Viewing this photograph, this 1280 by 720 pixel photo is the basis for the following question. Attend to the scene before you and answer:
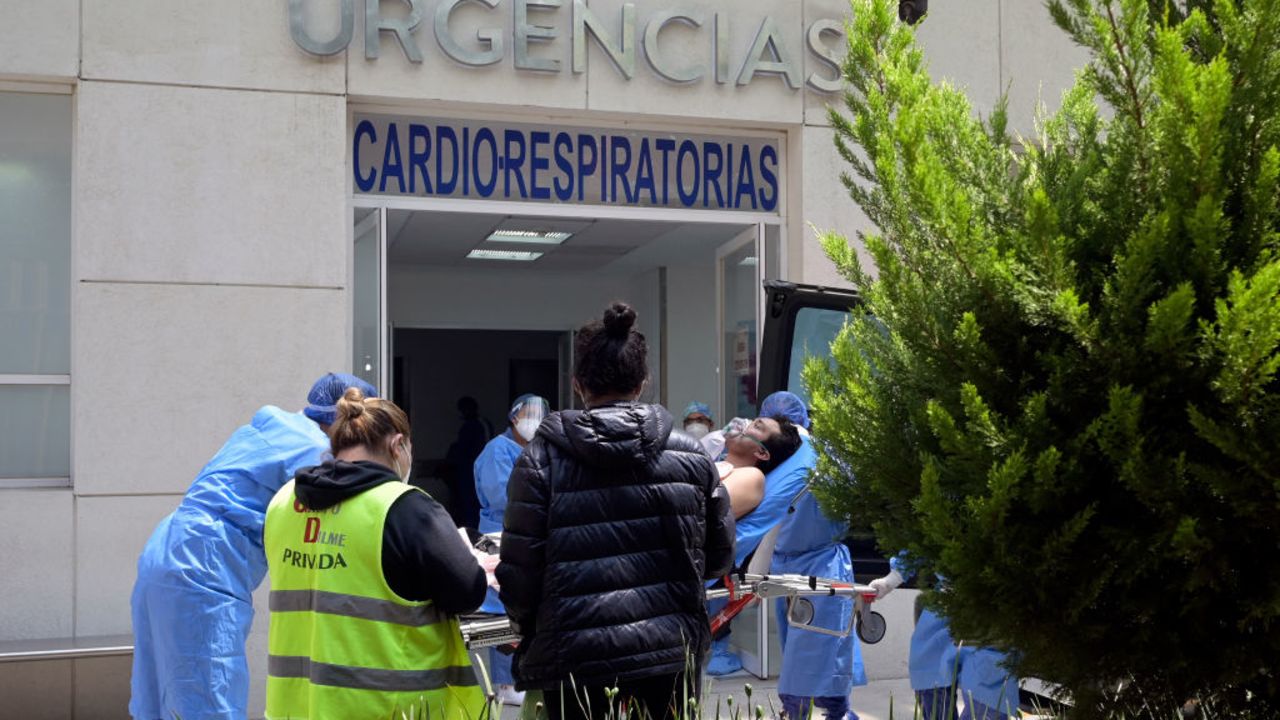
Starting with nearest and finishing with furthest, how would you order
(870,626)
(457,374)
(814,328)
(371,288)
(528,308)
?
(870,626)
(814,328)
(371,288)
(528,308)
(457,374)

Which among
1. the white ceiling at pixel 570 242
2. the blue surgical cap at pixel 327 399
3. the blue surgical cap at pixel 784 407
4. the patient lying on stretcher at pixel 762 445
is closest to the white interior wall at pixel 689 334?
the white ceiling at pixel 570 242

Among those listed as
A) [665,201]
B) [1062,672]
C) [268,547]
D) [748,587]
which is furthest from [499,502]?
[1062,672]

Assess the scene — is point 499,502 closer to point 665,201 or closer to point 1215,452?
point 665,201

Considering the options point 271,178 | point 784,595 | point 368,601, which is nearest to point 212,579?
point 368,601

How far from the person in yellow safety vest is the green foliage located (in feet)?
4.69

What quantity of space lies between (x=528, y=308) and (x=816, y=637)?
9.79m

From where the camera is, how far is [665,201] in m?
8.78

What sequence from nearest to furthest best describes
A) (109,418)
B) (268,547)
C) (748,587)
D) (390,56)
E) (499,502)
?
1. (268,547)
2. (748,587)
3. (109,418)
4. (390,56)
5. (499,502)

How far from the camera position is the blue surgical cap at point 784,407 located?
5824 mm

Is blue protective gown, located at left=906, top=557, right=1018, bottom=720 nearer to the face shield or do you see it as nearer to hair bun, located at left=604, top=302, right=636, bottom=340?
hair bun, located at left=604, top=302, right=636, bottom=340

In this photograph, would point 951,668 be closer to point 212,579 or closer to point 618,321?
point 618,321

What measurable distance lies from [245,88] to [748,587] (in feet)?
15.0

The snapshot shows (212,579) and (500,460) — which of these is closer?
(212,579)

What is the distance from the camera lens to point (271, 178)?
7605 millimetres
